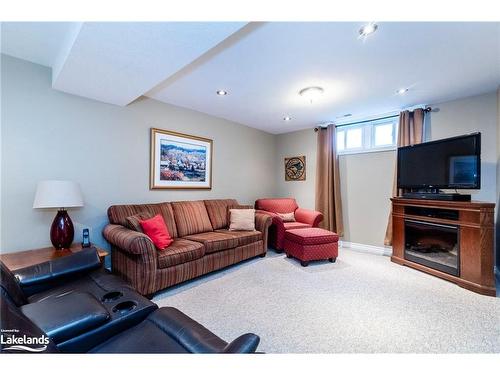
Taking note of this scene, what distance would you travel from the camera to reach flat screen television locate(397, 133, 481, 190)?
8.21 ft

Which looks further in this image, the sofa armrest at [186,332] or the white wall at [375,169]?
the white wall at [375,169]

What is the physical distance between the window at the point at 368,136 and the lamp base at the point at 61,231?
424 cm

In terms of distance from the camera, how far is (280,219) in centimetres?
369

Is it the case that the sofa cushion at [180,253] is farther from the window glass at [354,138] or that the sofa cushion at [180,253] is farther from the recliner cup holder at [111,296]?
the window glass at [354,138]

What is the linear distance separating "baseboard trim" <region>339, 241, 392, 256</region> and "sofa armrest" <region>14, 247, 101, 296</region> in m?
3.88

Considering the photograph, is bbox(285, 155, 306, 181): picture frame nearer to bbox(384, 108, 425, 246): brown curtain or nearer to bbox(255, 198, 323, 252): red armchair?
bbox(255, 198, 323, 252): red armchair

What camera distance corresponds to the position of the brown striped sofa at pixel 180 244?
2.14 metres

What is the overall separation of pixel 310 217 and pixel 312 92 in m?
2.13

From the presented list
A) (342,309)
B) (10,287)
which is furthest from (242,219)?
(10,287)

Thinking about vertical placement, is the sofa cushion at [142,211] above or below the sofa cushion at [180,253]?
above

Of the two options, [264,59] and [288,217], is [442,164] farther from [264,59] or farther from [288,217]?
[264,59]

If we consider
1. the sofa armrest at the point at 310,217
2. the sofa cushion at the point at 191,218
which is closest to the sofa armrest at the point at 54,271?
the sofa cushion at the point at 191,218

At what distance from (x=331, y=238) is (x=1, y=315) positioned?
10.7 feet

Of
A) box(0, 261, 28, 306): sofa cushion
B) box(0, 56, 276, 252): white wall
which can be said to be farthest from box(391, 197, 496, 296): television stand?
box(0, 261, 28, 306): sofa cushion
